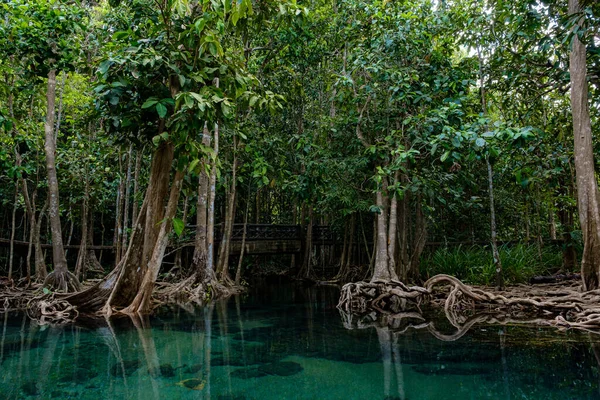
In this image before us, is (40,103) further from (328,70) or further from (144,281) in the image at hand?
(328,70)

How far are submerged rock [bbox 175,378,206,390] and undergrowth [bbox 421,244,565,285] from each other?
20.6 feet

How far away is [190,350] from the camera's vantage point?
423 cm

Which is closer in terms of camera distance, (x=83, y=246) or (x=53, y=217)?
(x=53, y=217)

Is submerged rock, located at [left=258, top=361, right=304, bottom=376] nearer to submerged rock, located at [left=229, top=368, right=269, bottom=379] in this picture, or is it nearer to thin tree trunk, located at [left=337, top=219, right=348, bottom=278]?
submerged rock, located at [left=229, top=368, right=269, bottom=379]

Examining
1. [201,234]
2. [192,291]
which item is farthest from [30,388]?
[201,234]

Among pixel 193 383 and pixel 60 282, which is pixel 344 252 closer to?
pixel 60 282

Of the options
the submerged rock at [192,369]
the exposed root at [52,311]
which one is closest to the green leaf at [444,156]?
the submerged rock at [192,369]

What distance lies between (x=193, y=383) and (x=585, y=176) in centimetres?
538

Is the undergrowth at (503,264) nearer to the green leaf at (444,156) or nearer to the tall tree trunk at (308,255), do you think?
the green leaf at (444,156)

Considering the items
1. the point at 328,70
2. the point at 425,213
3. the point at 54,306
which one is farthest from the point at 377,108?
the point at 54,306

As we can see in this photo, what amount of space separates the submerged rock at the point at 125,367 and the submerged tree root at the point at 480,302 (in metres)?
3.61

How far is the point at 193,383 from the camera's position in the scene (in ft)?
10.3

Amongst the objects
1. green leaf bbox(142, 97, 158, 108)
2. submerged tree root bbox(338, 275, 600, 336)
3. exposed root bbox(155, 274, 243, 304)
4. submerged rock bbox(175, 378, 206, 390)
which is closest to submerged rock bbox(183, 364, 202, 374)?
submerged rock bbox(175, 378, 206, 390)

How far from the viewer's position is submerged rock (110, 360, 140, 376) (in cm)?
342
